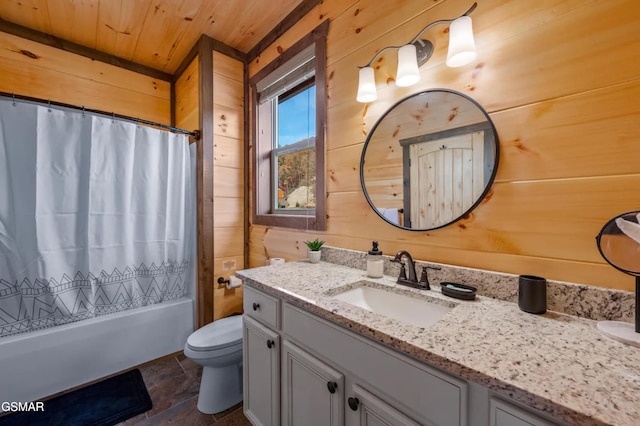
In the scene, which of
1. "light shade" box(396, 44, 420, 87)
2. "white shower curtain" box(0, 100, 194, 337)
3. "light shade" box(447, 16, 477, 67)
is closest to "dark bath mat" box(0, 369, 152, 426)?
"white shower curtain" box(0, 100, 194, 337)

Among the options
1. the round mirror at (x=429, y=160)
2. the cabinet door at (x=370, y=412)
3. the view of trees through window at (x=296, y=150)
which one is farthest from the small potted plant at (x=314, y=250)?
the cabinet door at (x=370, y=412)

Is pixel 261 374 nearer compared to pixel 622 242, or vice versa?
pixel 622 242

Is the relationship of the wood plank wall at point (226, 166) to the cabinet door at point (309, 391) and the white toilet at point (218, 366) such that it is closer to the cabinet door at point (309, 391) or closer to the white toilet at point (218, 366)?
the white toilet at point (218, 366)

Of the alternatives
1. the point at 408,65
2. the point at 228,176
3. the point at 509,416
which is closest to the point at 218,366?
the point at 228,176

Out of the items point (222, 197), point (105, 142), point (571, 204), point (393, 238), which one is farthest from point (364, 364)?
point (105, 142)

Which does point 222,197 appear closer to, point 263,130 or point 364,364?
point 263,130

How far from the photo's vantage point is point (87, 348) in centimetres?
176

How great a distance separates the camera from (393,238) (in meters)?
1.33

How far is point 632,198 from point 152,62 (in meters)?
3.33

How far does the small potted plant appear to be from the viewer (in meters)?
1.61

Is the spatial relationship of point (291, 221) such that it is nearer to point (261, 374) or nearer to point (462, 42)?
point (261, 374)

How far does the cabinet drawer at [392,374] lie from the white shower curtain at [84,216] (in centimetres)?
156

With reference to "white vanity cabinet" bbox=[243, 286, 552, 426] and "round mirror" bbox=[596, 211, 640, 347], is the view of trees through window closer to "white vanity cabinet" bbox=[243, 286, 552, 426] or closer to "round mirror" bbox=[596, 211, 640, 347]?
"white vanity cabinet" bbox=[243, 286, 552, 426]

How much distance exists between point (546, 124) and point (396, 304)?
0.86m
